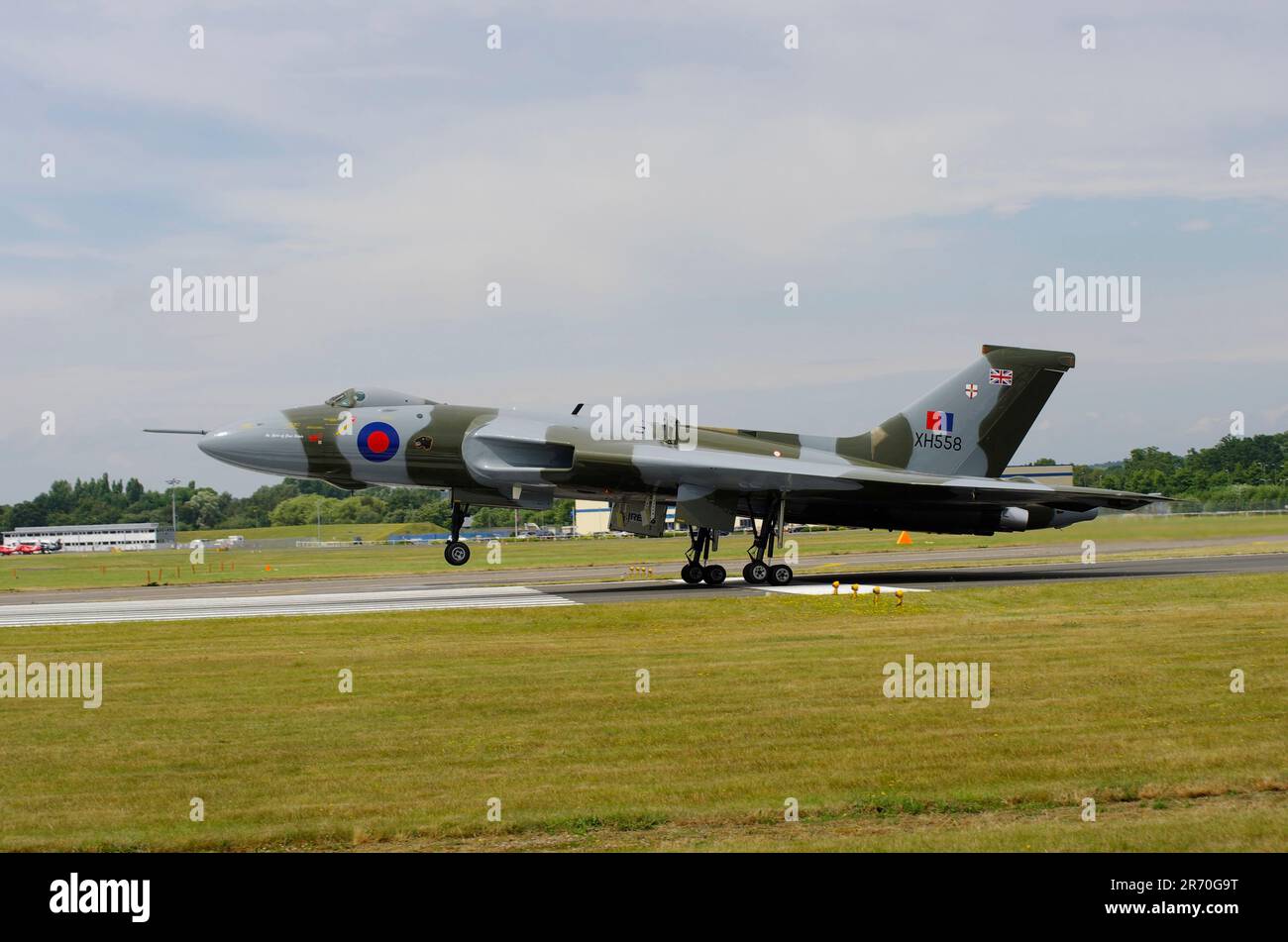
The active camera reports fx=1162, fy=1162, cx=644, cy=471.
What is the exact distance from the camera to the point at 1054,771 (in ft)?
34.8

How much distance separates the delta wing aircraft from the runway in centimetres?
Result: 167

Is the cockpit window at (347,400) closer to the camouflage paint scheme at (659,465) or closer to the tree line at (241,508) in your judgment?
the camouflage paint scheme at (659,465)

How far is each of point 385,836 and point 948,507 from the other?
26134 millimetres

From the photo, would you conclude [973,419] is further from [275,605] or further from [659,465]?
[275,605]

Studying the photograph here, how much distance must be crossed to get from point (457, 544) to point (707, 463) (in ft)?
23.3

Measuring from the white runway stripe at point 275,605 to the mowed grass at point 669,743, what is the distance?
5.20m

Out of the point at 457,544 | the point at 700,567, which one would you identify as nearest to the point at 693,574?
the point at 700,567

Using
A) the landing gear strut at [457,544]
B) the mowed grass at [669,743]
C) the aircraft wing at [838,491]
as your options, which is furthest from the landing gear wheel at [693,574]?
the mowed grass at [669,743]

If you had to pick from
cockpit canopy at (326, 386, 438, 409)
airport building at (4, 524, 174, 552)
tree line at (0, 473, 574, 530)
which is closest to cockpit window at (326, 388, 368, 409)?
cockpit canopy at (326, 386, 438, 409)

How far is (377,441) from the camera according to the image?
102 ft
